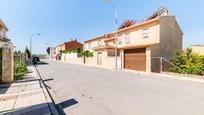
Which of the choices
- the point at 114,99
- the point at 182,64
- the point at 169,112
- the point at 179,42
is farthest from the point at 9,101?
the point at 179,42

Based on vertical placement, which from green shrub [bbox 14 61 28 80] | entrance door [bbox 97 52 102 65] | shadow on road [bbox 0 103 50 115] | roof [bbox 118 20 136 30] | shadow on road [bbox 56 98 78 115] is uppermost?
roof [bbox 118 20 136 30]

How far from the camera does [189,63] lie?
16250 millimetres

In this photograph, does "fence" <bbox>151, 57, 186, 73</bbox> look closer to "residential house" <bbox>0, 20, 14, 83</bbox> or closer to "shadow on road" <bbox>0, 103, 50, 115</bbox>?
"residential house" <bbox>0, 20, 14, 83</bbox>

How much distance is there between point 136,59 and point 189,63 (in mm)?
6744

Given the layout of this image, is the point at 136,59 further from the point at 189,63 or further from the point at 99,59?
the point at 99,59

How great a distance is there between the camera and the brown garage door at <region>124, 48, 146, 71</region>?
66.9 ft

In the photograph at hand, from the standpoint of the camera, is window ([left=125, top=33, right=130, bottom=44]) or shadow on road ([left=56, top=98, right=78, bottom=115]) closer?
shadow on road ([left=56, top=98, right=78, bottom=115])

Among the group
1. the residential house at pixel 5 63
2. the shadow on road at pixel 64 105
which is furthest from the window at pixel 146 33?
the shadow on road at pixel 64 105

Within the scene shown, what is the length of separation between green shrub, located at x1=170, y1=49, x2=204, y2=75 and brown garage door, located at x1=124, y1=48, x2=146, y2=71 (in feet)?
11.2

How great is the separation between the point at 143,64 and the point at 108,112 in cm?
1581

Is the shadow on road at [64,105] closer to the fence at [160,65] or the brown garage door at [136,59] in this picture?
the fence at [160,65]

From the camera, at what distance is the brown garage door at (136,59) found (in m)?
20.4

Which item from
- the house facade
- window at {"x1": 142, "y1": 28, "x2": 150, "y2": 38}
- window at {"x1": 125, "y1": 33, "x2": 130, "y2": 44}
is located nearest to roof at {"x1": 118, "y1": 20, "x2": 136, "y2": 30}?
window at {"x1": 125, "y1": 33, "x2": 130, "y2": 44}

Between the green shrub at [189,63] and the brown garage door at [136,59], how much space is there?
343cm
